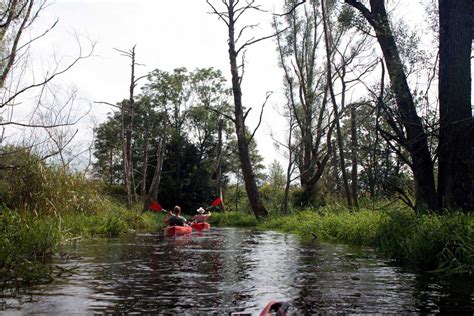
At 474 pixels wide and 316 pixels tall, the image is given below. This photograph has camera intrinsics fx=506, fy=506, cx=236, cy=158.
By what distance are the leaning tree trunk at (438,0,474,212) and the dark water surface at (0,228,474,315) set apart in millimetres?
2524

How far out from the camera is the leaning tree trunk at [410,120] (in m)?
11.2

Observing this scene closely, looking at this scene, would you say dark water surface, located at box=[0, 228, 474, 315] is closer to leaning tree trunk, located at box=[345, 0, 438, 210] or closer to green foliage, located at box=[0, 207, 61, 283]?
green foliage, located at box=[0, 207, 61, 283]

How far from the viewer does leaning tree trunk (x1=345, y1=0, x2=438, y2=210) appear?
36.7 feet

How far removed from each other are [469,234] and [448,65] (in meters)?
4.78

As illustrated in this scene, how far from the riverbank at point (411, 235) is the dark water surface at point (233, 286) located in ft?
1.23

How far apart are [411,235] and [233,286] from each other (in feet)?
13.0

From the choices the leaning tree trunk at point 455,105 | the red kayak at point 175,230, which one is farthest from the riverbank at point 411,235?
the red kayak at point 175,230

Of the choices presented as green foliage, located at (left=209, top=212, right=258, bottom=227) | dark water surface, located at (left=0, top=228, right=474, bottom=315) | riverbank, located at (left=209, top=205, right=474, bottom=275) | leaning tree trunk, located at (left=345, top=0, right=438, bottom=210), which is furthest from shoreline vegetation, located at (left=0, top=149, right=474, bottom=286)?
green foliage, located at (left=209, top=212, right=258, bottom=227)

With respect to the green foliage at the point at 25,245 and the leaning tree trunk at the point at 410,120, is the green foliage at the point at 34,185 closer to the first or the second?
the green foliage at the point at 25,245

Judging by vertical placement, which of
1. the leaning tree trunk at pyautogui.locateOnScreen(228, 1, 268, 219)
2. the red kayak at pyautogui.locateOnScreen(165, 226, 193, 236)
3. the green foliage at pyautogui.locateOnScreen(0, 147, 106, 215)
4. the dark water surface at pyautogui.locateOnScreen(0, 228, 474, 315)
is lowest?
the dark water surface at pyautogui.locateOnScreen(0, 228, 474, 315)

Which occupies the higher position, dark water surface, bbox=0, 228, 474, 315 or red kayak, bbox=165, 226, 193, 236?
red kayak, bbox=165, 226, 193, 236

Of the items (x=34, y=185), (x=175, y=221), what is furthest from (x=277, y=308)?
(x=175, y=221)

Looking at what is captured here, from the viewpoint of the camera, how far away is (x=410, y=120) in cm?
1105

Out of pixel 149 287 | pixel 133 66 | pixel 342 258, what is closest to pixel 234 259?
pixel 342 258
